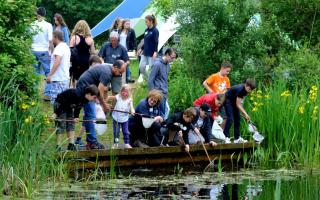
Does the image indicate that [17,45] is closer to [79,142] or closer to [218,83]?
[79,142]

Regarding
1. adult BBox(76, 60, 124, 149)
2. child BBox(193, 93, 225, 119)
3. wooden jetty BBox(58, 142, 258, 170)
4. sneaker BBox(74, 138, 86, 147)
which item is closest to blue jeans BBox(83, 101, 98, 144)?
adult BBox(76, 60, 124, 149)

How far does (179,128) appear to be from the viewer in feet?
57.2

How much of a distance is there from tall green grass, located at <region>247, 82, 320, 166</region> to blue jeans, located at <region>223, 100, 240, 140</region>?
0.32 metres

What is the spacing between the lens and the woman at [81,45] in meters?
19.7

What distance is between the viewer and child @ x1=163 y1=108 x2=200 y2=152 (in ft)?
57.1

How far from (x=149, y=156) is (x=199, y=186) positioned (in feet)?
5.59

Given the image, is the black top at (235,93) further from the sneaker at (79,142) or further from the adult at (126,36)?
the adult at (126,36)

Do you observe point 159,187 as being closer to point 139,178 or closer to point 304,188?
point 139,178

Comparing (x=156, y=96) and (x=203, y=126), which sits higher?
(x=156, y=96)

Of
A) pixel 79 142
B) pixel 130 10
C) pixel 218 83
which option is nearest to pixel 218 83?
pixel 218 83

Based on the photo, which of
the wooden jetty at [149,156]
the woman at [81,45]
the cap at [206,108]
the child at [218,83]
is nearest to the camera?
the wooden jetty at [149,156]

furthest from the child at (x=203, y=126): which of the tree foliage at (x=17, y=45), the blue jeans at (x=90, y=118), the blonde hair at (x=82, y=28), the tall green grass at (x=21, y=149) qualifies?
the tall green grass at (x=21, y=149)

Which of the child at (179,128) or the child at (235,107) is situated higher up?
the child at (235,107)

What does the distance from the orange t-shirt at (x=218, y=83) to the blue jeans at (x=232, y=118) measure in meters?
0.90
